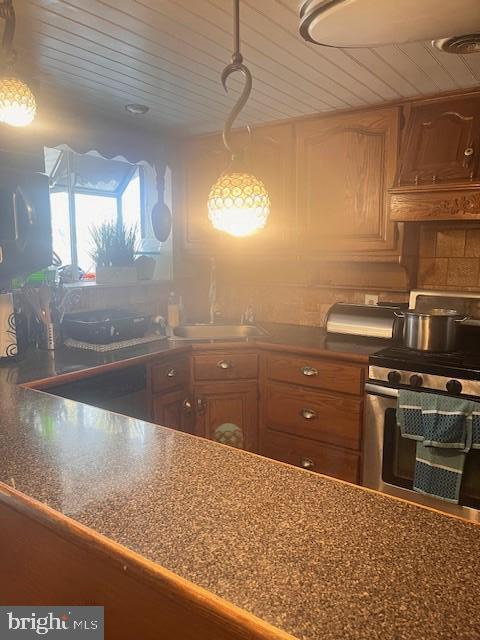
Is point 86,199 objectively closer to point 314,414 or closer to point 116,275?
point 116,275

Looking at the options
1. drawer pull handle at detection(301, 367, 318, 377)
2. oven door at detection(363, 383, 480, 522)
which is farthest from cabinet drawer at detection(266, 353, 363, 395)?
oven door at detection(363, 383, 480, 522)

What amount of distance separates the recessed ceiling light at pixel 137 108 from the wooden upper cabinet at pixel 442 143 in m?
1.32

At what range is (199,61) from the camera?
75.7 inches

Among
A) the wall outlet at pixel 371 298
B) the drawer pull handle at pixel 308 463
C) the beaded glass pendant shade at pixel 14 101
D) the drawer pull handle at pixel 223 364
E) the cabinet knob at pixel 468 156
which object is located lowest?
the drawer pull handle at pixel 308 463

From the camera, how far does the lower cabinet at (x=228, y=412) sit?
2719 mm

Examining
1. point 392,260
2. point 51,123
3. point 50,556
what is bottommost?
point 50,556

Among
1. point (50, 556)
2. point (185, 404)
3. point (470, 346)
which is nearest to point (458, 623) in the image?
point (50, 556)

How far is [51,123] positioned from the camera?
2.41 meters

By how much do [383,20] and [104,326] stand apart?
72.1 inches

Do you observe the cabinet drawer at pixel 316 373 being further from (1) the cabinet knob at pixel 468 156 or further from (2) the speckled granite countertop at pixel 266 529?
(2) the speckled granite countertop at pixel 266 529

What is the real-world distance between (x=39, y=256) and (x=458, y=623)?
2.11 m

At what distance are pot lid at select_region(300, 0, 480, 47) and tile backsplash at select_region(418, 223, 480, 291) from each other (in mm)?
1631

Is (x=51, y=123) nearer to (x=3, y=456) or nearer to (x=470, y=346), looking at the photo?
(x=3, y=456)

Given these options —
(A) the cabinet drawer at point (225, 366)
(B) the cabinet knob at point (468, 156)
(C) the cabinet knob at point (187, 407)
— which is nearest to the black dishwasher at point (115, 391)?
(C) the cabinet knob at point (187, 407)
